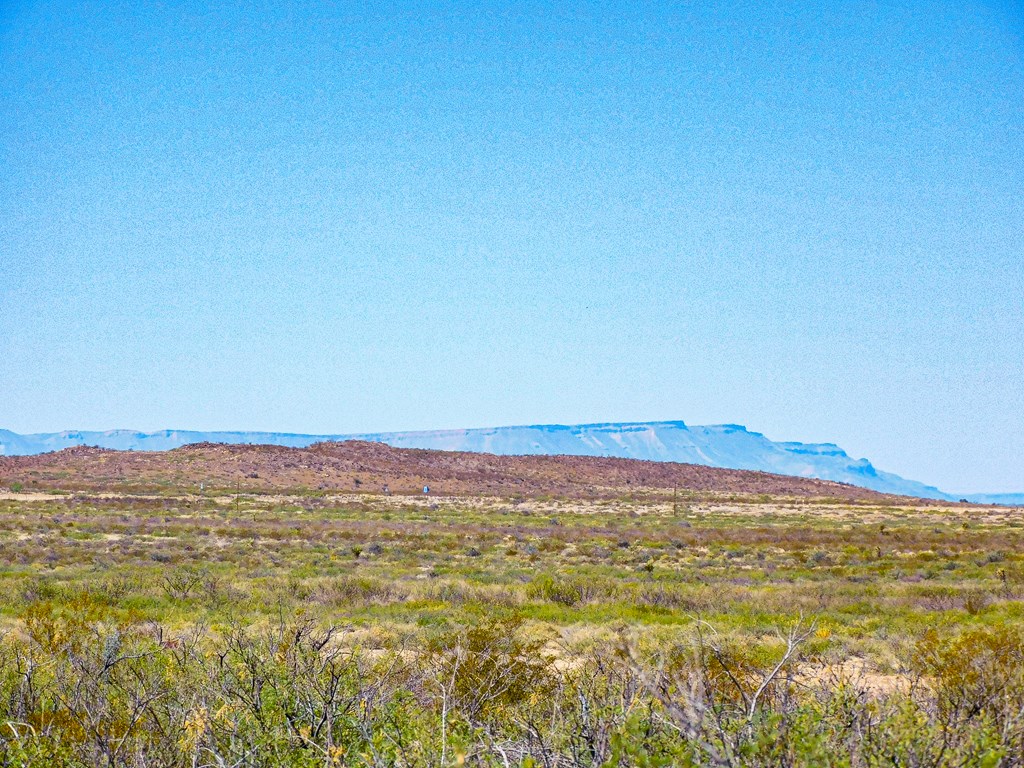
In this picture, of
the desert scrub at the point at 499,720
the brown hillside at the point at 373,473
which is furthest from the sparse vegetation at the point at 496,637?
the brown hillside at the point at 373,473

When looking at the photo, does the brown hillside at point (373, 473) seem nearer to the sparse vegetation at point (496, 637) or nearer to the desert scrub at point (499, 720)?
the sparse vegetation at point (496, 637)

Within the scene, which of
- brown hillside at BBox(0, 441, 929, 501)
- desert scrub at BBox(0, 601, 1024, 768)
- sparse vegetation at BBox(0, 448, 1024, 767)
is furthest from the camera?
brown hillside at BBox(0, 441, 929, 501)

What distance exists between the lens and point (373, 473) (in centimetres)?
8012

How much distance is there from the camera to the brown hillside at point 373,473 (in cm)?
7119

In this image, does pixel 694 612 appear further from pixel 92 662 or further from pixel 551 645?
pixel 92 662

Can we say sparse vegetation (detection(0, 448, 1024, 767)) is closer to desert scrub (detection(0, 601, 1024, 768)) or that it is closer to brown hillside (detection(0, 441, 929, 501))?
desert scrub (detection(0, 601, 1024, 768))

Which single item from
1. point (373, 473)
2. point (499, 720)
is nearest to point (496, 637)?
point (499, 720)

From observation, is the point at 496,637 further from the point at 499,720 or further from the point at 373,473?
the point at 373,473

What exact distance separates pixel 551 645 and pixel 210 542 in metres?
20.6

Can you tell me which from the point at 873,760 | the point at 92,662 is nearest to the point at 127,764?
the point at 92,662

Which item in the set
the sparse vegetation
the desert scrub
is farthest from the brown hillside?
the desert scrub

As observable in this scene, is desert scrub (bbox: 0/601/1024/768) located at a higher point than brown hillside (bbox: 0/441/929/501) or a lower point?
→ higher

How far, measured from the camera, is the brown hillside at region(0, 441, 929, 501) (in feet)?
234

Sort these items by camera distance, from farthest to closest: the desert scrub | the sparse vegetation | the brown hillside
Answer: the brown hillside → the sparse vegetation → the desert scrub
